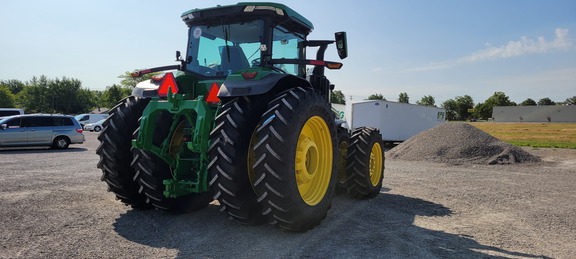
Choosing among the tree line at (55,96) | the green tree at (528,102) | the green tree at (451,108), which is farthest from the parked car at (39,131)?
the green tree at (528,102)

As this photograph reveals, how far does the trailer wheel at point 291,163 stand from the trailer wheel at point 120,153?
203cm

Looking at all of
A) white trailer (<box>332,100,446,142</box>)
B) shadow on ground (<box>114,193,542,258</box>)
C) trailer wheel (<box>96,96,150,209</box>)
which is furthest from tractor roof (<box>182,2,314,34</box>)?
white trailer (<box>332,100,446,142</box>)

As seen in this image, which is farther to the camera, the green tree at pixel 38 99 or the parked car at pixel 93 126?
the green tree at pixel 38 99

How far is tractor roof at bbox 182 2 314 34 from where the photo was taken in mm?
4688

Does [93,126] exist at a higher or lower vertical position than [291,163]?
lower

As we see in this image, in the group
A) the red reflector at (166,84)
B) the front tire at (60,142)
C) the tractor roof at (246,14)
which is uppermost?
the tractor roof at (246,14)

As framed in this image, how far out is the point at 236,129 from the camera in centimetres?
387

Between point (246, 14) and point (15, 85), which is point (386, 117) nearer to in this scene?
point (246, 14)

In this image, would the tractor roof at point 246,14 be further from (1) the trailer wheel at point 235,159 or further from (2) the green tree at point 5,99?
(2) the green tree at point 5,99

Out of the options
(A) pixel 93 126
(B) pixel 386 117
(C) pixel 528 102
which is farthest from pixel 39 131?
(C) pixel 528 102

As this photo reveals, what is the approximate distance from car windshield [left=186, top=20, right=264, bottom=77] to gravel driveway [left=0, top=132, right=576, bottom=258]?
1.96 meters

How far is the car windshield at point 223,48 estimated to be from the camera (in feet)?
16.4

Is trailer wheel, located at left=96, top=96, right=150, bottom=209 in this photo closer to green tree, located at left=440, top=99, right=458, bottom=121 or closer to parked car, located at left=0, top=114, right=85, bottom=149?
parked car, located at left=0, top=114, right=85, bottom=149

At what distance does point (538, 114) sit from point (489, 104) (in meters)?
26.3
